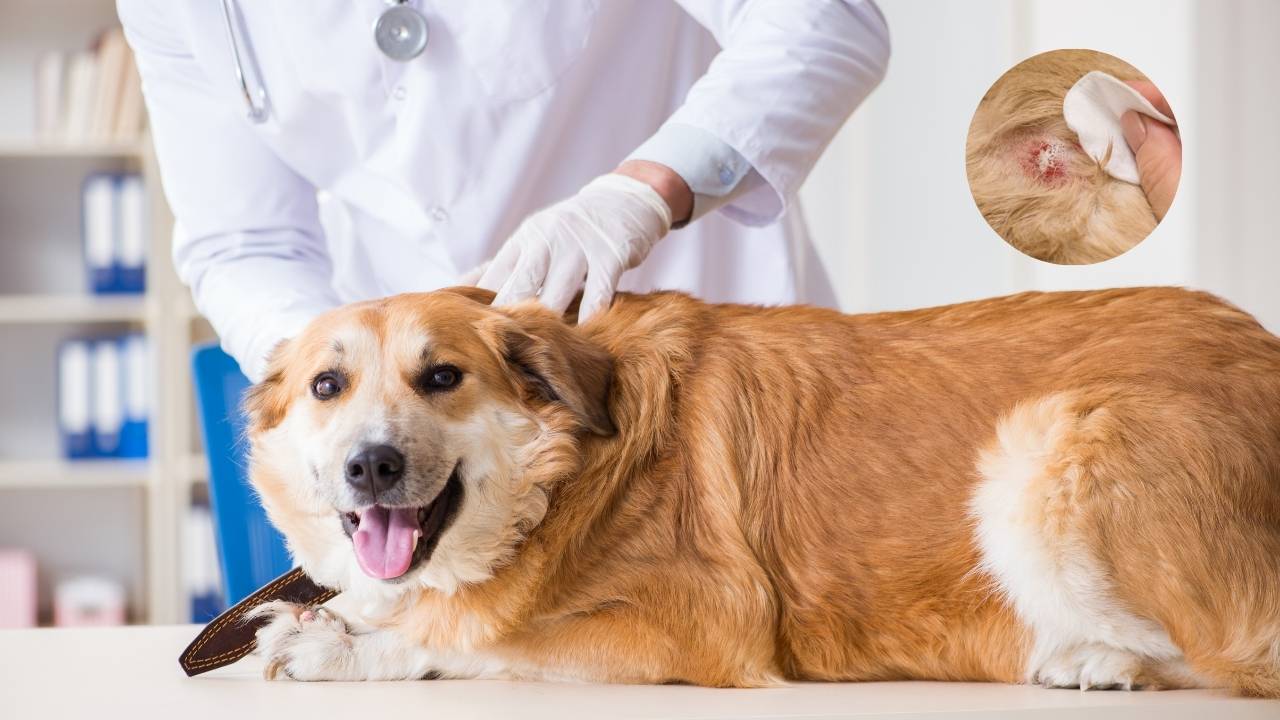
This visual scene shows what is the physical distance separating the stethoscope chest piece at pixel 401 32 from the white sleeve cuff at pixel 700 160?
40cm

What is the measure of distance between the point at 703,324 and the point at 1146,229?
494mm

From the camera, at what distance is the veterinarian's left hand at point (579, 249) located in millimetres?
1455

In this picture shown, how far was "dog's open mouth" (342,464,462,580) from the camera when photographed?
4.01 feet

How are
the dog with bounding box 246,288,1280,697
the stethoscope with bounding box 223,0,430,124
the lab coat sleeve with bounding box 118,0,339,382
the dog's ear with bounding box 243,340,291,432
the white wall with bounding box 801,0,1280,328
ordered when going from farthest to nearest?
the white wall with bounding box 801,0,1280,328 < the lab coat sleeve with bounding box 118,0,339,382 < the stethoscope with bounding box 223,0,430,124 < the dog's ear with bounding box 243,340,291,432 < the dog with bounding box 246,288,1280,697

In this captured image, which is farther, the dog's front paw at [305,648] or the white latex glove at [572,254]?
the white latex glove at [572,254]

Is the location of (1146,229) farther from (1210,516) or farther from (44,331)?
(44,331)

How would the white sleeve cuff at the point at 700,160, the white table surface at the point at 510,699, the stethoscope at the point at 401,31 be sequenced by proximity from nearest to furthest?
the white table surface at the point at 510,699
the white sleeve cuff at the point at 700,160
the stethoscope at the point at 401,31

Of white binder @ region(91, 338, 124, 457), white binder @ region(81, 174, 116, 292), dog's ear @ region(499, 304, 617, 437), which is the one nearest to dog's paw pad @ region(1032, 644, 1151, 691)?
dog's ear @ region(499, 304, 617, 437)

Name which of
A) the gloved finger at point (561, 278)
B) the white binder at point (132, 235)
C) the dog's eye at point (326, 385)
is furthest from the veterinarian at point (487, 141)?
the white binder at point (132, 235)

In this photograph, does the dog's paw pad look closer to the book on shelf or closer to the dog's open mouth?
the dog's open mouth

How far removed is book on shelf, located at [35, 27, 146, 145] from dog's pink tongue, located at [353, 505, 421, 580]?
345 centimetres

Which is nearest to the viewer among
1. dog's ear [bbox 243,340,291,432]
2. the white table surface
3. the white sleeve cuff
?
the white table surface

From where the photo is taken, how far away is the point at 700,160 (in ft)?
5.18

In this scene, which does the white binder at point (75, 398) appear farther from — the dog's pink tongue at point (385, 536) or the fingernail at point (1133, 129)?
the fingernail at point (1133, 129)
